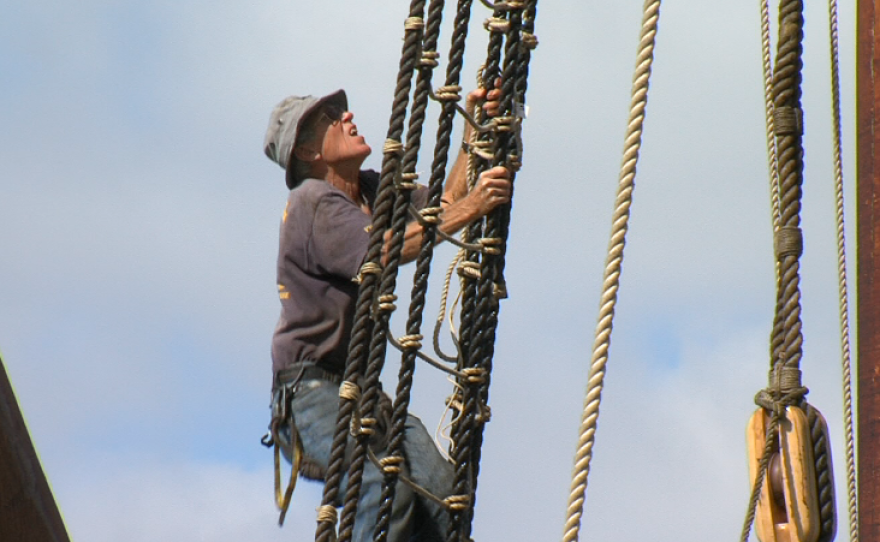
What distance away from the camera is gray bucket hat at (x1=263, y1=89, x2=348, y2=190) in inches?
186

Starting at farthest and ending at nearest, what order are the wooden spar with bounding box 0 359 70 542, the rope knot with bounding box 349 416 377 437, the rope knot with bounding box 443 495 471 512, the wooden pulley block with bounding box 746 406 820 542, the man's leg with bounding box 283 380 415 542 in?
the man's leg with bounding box 283 380 415 542 < the rope knot with bounding box 443 495 471 512 < the rope knot with bounding box 349 416 377 437 < the wooden pulley block with bounding box 746 406 820 542 < the wooden spar with bounding box 0 359 70 542

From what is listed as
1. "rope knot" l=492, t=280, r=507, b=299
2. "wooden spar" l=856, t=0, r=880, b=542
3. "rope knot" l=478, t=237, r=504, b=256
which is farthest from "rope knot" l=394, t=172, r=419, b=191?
"wooden spar" l=856, t=0, r=880, b=542

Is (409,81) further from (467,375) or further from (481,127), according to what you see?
(467,375)

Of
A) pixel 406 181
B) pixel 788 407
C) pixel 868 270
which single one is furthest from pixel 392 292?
pixel 868 270

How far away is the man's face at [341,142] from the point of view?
15.5 feet

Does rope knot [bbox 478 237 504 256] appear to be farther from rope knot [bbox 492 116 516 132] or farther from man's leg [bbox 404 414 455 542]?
man's leg [bbox 404 414 455 542]

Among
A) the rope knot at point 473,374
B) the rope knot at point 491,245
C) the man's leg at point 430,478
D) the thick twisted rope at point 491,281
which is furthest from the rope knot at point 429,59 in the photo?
the man's leg at point 430,478

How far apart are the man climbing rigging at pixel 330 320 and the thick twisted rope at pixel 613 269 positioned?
29.3 inches

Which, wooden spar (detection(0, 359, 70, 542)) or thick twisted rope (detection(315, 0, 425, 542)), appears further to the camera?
thick twisted rope (detection(315, 0, 425, 542))

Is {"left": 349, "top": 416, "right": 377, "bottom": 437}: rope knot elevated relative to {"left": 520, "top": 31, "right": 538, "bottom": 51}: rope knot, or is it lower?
lower

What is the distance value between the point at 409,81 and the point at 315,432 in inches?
42.6

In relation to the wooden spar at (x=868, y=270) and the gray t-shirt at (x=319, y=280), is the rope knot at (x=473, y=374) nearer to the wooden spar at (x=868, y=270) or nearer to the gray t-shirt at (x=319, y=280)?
the gray t-shirt at (x=319, y=280)

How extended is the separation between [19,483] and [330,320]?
1.44 m

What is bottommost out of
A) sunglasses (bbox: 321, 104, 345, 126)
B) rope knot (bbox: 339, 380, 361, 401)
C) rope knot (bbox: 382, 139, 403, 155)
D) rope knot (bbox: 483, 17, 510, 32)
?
rope knot (bbox: 339, 380, 361, 401)
